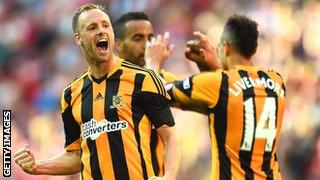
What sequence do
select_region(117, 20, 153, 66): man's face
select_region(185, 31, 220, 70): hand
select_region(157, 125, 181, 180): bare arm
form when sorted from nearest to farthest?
1. select_region(157, 125, 181, 180): bare arm
2. select_region(185, 31, 220, 70): hand
3. select_region(117, 20, 153, 66): man's face

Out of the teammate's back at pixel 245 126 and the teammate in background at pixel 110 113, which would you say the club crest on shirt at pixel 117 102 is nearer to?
the teammate in background at pixel 110 113

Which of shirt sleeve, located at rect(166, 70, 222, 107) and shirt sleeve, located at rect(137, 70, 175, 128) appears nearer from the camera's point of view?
shirt sleeve, located at rect(137, 70, 175, 128)

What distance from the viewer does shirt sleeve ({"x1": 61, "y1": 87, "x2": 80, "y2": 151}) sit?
4.21m

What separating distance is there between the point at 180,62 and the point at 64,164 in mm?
4280

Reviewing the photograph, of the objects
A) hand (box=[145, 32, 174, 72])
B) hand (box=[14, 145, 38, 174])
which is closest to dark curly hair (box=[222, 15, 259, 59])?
hand (box=[145, 32, 174, 72])

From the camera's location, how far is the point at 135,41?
546 cm

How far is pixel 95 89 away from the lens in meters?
4.12

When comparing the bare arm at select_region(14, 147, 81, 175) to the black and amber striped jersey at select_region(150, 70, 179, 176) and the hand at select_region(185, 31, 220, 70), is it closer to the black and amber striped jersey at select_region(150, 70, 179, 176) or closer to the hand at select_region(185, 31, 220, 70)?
the black and amber striped jersey at select_region(150, 70, 179, 176)

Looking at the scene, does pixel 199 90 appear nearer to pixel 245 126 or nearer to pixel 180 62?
pixel 245 126

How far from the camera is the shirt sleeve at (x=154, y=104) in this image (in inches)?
154

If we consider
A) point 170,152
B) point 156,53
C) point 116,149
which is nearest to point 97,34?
point 116,149

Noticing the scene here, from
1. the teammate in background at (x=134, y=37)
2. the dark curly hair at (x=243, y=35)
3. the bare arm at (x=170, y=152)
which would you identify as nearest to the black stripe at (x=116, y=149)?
the bare arm at (x=170, y=152)

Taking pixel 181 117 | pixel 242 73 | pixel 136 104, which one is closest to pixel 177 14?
pixel 181 117

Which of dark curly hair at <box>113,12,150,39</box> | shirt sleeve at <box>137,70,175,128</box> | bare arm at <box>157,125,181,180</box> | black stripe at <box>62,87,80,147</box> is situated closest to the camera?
bare arm at <box>157,125,181,180</box>
